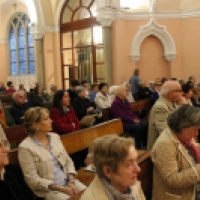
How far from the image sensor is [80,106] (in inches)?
229

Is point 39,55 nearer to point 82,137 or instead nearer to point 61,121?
point 61,121

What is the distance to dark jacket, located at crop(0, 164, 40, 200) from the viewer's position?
2.15 meters

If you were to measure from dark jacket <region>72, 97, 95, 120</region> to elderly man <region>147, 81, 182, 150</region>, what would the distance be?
2.18m

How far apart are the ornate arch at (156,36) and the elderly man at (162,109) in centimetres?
683

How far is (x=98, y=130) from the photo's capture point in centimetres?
397

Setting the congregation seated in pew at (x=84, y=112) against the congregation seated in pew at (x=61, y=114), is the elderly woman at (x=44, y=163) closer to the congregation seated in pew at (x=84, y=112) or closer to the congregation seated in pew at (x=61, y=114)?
the congregation seated in pew at (x=61, y=114)

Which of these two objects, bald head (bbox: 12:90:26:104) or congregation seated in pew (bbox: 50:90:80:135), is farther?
bald head (bbox: 12:90:26:104)

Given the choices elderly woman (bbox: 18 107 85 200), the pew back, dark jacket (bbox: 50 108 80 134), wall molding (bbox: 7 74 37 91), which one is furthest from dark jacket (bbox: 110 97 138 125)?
wall molding (bbox: 7 74 37 91)

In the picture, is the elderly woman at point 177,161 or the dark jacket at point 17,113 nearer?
the elderly woman at point 177,161

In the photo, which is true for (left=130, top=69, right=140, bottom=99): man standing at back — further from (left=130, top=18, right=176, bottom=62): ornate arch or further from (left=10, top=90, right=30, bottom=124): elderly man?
(left=10, top=90, right=30, bottom=124): elderly man

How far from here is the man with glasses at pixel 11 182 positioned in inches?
83.8

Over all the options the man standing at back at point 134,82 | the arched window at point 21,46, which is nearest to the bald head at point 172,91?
the man standing at back at point 134,82

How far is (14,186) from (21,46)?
14.5m

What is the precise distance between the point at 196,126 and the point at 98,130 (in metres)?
1.82
